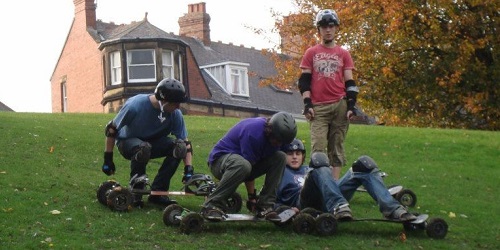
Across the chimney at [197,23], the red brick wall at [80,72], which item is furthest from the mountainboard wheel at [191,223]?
the chimney at [197,23]

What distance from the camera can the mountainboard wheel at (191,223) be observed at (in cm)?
1247

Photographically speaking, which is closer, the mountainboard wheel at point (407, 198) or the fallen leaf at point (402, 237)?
the fallen leaf at point (402, 237)

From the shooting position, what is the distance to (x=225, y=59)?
226 feet

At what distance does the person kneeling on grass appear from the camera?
1305 cm

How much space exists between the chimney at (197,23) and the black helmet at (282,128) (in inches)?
2299

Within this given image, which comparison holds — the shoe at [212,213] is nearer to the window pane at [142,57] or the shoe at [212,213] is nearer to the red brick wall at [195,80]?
the window pane at [142,57]

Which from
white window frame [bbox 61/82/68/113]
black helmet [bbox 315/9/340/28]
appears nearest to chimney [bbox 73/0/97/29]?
white window frame [bbox 61/82/68/113]

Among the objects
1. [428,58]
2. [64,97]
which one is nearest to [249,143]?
[428,58]

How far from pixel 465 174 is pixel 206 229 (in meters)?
8.63

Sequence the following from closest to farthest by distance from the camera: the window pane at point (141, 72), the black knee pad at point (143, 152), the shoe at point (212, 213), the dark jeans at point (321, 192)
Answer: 1. the shoe at point (212, 213)
2. the dark jeans at point (321, 192)
3. the black knee pad at point (143, 152)
4. the window pane at point (141, 72)

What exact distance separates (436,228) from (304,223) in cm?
165

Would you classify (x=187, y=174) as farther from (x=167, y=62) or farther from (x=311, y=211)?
(x=167, y=62)

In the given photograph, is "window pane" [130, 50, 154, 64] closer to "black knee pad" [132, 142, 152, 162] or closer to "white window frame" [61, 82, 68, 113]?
"white window frame" [61, 82, 68, 113]

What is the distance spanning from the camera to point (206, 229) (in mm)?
12852
